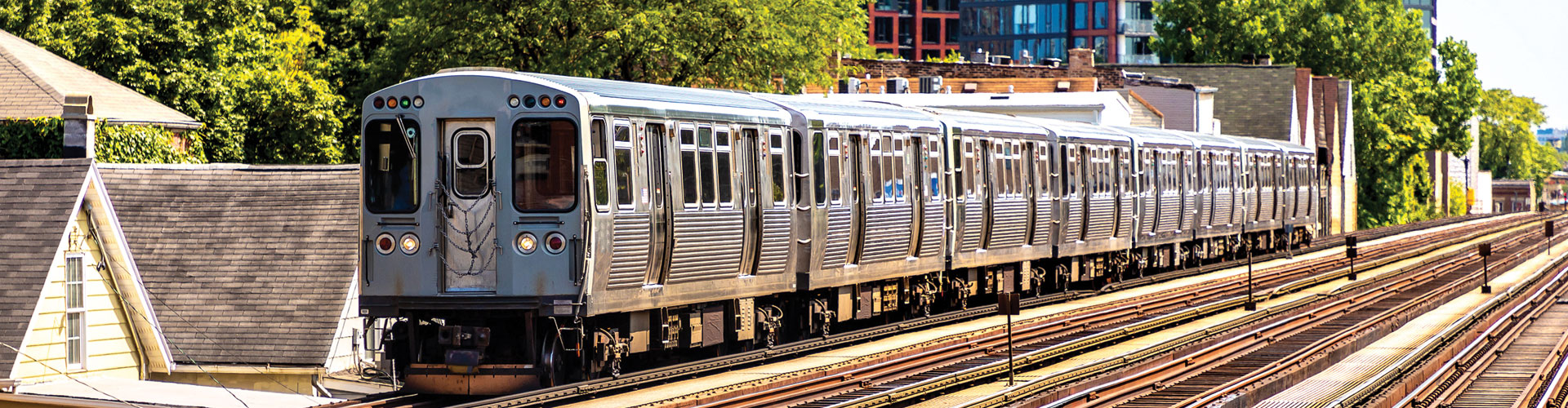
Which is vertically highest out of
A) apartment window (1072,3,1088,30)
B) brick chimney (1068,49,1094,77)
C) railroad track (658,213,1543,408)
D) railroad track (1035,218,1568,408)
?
apartment window (1072,3,1088,30)

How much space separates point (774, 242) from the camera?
1950 centimetres

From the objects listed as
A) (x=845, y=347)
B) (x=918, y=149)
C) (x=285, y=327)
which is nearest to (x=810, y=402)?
(x=845, y=347)

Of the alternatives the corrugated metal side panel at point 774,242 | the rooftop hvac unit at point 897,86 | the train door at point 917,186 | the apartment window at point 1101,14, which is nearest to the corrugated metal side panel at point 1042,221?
the train door at point 917,186

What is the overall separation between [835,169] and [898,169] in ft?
7.42

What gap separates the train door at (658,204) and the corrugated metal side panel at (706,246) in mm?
145

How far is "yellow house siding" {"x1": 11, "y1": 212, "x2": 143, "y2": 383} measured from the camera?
22.5 m

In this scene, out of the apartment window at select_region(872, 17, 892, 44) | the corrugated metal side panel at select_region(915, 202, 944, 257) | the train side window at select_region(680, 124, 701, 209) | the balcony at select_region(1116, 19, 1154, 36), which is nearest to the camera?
the train side window at select_region(680, 124, 701, 209)

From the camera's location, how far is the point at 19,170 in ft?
79.0

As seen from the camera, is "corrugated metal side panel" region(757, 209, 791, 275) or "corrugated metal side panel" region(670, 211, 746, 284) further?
"corrugated metal side panel" region(757, 209, 791, 275)

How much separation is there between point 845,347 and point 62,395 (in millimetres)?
8570

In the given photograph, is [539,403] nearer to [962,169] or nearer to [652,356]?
[652,356]

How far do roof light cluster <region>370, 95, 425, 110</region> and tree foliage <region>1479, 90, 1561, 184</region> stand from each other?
490 feet

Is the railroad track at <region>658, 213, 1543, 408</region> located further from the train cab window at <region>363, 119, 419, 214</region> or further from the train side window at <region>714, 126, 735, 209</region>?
the train cab window at <region>363, 119, 419, 214</region>

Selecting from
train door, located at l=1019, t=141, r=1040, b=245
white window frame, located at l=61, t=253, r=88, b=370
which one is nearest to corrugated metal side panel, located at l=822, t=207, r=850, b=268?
train door, located at l=1019, t=141, r=1040, b=245
